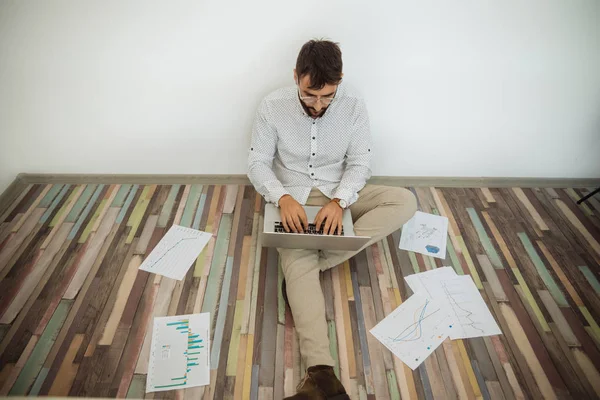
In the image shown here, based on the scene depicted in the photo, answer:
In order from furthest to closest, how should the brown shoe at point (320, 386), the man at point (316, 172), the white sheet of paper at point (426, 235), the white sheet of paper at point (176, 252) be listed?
1. the white sheet of paper at point (426, 235)
2. the white sheet of paper at point (176, 252)
3. the man at point (316, 172)
4. the brown shoe at point (320, 386)

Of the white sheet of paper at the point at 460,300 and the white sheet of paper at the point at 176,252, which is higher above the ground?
the white sheet of paper at the point at 460,300

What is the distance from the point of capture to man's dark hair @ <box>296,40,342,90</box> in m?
1.35

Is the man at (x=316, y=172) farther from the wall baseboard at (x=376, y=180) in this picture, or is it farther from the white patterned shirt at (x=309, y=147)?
the wall baseboard at (x=376, y=180)

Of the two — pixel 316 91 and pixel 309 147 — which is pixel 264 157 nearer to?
pixel 309 147

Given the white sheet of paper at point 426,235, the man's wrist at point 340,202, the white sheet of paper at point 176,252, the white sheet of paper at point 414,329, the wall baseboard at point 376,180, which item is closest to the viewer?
the white sheet of paper at point 414,329

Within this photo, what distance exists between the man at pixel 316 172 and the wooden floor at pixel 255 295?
0.15 metres

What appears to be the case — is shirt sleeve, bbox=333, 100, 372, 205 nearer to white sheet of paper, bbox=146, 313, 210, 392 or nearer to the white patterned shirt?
the white patterned shirt

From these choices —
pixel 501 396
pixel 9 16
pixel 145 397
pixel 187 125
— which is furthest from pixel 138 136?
pixel 501 396

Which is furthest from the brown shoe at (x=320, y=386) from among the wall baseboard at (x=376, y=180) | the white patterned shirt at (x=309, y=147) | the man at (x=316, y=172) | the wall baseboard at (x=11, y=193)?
the wall baseboard at (x=11, y=193)

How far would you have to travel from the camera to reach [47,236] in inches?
76.1

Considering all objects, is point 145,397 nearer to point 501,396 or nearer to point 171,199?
point 171,199

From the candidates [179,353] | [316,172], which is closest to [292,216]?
[316,172]

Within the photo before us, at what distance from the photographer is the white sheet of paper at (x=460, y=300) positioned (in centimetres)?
157

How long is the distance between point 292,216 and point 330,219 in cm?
16
